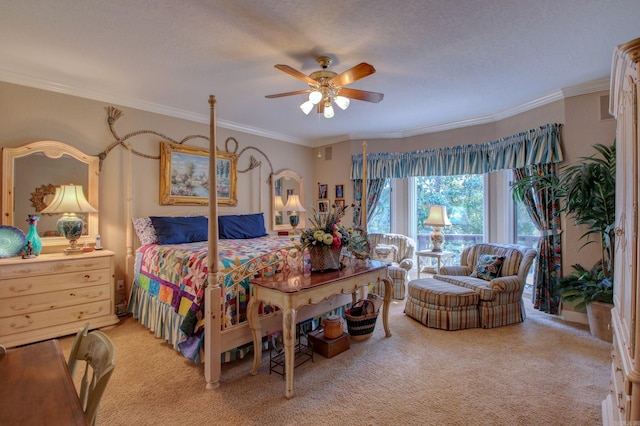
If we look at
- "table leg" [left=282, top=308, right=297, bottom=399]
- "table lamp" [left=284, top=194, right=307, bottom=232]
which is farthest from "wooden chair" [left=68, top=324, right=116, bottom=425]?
"table lamp" [left=284, top=194, right=307, bottom=232]

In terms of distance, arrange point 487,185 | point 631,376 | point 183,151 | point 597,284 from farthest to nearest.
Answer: point 487,185
point 183,151
point 597,284
point 631,376

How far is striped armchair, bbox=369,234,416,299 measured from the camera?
14.4ft

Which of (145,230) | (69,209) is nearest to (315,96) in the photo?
(145,230)

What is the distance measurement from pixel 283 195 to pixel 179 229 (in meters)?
2.18

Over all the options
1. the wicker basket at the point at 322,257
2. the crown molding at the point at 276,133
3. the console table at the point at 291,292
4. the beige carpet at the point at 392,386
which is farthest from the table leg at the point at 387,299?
the crown molding at the point at 276,133

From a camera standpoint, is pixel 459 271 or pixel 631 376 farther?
pixel 459 271

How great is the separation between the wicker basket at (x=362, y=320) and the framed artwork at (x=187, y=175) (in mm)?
2694

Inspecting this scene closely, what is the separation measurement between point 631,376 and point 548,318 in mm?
2947

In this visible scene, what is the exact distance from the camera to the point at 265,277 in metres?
2.54

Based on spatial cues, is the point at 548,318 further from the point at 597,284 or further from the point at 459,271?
the point at 459,271

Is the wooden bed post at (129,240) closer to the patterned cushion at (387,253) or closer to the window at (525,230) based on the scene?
the patterned cushion at (387,253)

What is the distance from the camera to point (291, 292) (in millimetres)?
2086

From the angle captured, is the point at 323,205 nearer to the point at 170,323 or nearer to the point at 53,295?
the point at 170,323

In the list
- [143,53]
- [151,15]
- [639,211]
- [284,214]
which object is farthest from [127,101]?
[639,211]
